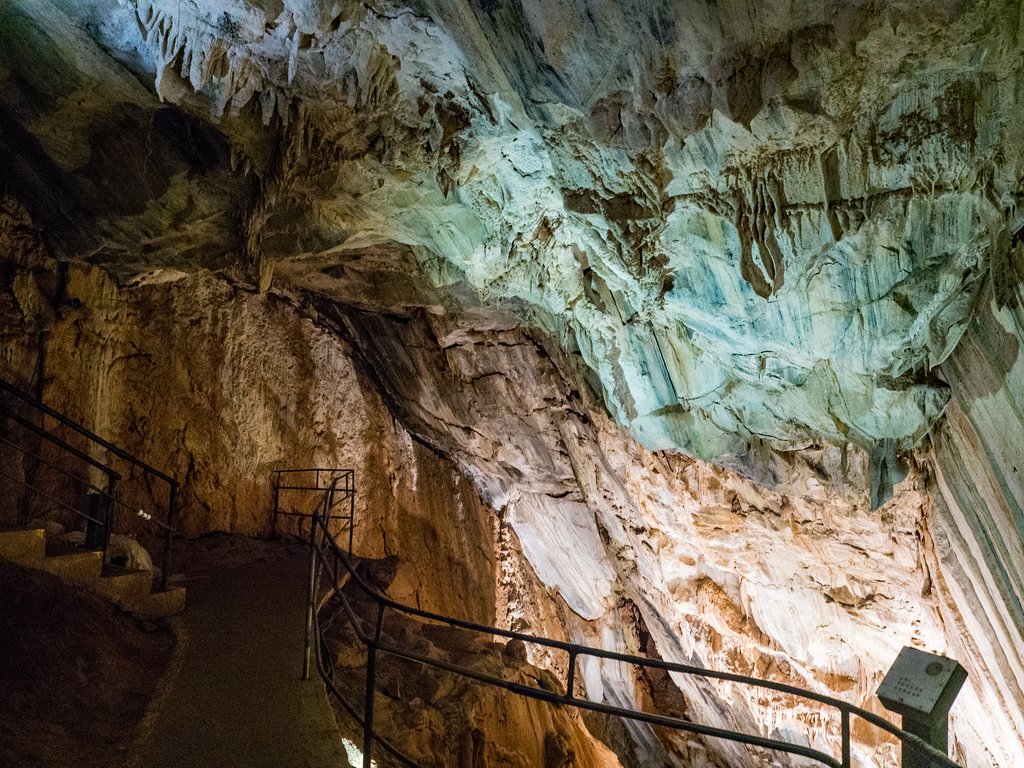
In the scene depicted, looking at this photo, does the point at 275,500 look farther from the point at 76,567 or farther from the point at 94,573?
the point at 76,567

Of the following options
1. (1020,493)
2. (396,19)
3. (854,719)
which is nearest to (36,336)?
(396,19)

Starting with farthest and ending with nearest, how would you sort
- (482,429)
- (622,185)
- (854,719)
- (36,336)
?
(482,429) < (854,719) < (36,336) < (622,185)

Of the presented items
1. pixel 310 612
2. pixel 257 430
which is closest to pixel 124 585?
pixel 310 612

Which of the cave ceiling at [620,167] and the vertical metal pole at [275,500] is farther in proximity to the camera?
the vertical metal pole at [275,500]

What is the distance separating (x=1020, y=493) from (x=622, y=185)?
3769 millimetres

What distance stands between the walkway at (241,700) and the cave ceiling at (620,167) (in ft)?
12.3

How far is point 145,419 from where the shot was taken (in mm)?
8781

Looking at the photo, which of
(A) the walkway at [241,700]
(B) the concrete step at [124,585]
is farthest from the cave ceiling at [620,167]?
(A) the walkway at [241,700]

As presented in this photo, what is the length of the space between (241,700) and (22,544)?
181 centimetres

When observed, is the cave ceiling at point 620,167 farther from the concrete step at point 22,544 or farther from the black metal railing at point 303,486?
the concrete step at point 22,544

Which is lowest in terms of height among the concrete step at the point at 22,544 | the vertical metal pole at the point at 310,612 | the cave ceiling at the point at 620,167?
the vertical metal pole at the point at 310,612

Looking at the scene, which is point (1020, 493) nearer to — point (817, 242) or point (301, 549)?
point (817, 242)

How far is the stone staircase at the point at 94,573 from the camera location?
4516 millimetres

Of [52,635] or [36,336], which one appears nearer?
[52,635]
